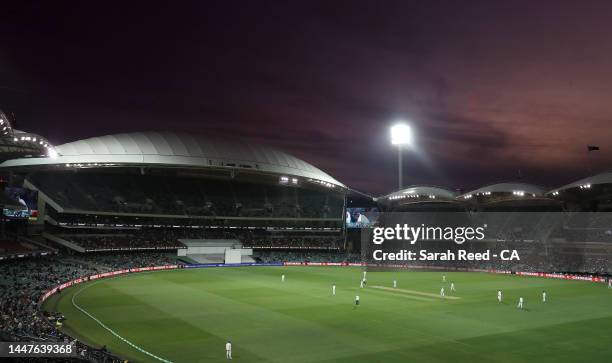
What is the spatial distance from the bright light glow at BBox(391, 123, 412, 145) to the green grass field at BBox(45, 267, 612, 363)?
70.4 feet

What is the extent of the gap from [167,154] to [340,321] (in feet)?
167

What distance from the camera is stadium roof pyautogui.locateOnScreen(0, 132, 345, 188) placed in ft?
233

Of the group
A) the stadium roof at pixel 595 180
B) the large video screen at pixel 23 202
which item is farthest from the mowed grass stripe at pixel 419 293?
the large video screen at pixel 23 202

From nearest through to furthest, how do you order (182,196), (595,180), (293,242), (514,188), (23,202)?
1. (23,202)
2. (595,180)
3. (514,188)
4. (182,196)
5. (293,242)

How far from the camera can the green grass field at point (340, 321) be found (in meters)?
25.2

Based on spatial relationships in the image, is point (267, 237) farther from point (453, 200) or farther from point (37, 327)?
point (37, 327)

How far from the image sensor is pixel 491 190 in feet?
258

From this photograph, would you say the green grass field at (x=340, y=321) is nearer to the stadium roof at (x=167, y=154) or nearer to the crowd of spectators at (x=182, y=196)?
the stadium roof at (x=167, y=154)

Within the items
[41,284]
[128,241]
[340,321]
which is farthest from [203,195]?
[340,321]

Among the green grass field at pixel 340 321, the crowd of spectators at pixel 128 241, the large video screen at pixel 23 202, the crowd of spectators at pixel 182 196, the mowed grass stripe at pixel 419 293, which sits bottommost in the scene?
the green grass field at pixel 340 321

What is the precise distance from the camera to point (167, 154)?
76.1m

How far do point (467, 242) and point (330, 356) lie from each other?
70370 mm

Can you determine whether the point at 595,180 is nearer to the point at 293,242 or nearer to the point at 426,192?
the point at 426,192

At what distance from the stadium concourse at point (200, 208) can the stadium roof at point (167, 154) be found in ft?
0.61
